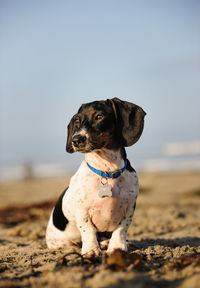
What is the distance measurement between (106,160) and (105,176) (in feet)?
0.54

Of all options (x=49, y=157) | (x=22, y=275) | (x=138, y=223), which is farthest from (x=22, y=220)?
(x=49, y=157)

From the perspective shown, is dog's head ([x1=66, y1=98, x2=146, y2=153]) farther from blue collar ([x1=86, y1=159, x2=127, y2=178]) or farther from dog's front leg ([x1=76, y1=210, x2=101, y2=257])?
dog's front leg ([x1=76, y1=210, x2=101, y2=257])

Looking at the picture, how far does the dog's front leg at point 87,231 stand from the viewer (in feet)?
11.5

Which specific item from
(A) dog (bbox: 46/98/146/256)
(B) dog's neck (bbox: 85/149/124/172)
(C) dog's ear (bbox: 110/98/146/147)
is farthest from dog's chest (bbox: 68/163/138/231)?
(C) dog's ear (bbox: 110/98/146/147)

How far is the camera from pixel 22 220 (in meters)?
7.00

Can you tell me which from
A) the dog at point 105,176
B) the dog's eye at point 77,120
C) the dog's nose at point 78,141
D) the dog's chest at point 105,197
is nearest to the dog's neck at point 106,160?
the dog at point 105,176

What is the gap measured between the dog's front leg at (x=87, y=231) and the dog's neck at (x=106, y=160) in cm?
50

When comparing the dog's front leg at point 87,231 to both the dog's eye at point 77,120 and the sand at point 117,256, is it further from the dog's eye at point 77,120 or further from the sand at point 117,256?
the dog's eye at point 77,120

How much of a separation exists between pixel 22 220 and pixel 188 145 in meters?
28.3

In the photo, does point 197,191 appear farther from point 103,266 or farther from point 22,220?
point 103,266

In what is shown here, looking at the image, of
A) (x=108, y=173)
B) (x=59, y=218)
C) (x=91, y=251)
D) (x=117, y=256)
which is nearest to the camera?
(x=117, y=256)

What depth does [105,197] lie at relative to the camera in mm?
3518

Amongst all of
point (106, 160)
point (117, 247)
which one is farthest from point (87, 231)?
point (106, 160)

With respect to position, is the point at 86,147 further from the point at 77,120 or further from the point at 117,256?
the point at 117,256
